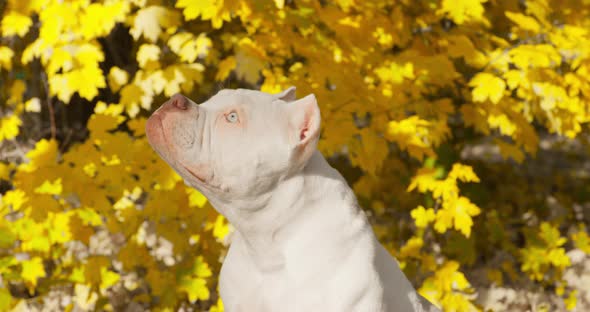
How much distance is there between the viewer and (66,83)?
13.3 feet

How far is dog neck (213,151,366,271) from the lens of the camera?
230 centimetres

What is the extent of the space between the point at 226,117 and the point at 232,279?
21.6 inches

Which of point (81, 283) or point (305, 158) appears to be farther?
point (81, 283)

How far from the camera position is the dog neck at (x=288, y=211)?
230cm

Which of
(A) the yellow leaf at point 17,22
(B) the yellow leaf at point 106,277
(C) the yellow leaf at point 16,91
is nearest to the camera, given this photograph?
(A) the yellow leaf at point 17,22

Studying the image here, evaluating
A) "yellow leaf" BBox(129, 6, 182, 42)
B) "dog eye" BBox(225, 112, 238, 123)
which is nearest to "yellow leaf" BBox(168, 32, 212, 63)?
"yellow leaf" BBox(129, 6, 182, 42)

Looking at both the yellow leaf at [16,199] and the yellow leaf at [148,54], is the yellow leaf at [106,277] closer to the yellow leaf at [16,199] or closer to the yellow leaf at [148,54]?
the yellow leaf at [16,199]

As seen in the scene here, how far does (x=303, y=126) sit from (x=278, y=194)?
22 cm

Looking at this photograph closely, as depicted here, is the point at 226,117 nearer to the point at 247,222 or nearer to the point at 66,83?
the point at 247,222

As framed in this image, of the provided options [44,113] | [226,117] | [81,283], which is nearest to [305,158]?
[226,117]

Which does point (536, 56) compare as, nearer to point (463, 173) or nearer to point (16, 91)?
point (463, 173)

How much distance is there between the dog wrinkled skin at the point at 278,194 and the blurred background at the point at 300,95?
1.25 meters


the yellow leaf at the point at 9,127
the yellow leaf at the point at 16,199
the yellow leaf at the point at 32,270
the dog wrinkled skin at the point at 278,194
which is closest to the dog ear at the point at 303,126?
the dog wrinkled skin at the point at 278,194

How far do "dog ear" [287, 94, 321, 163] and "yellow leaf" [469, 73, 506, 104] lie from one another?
1.71 metres
